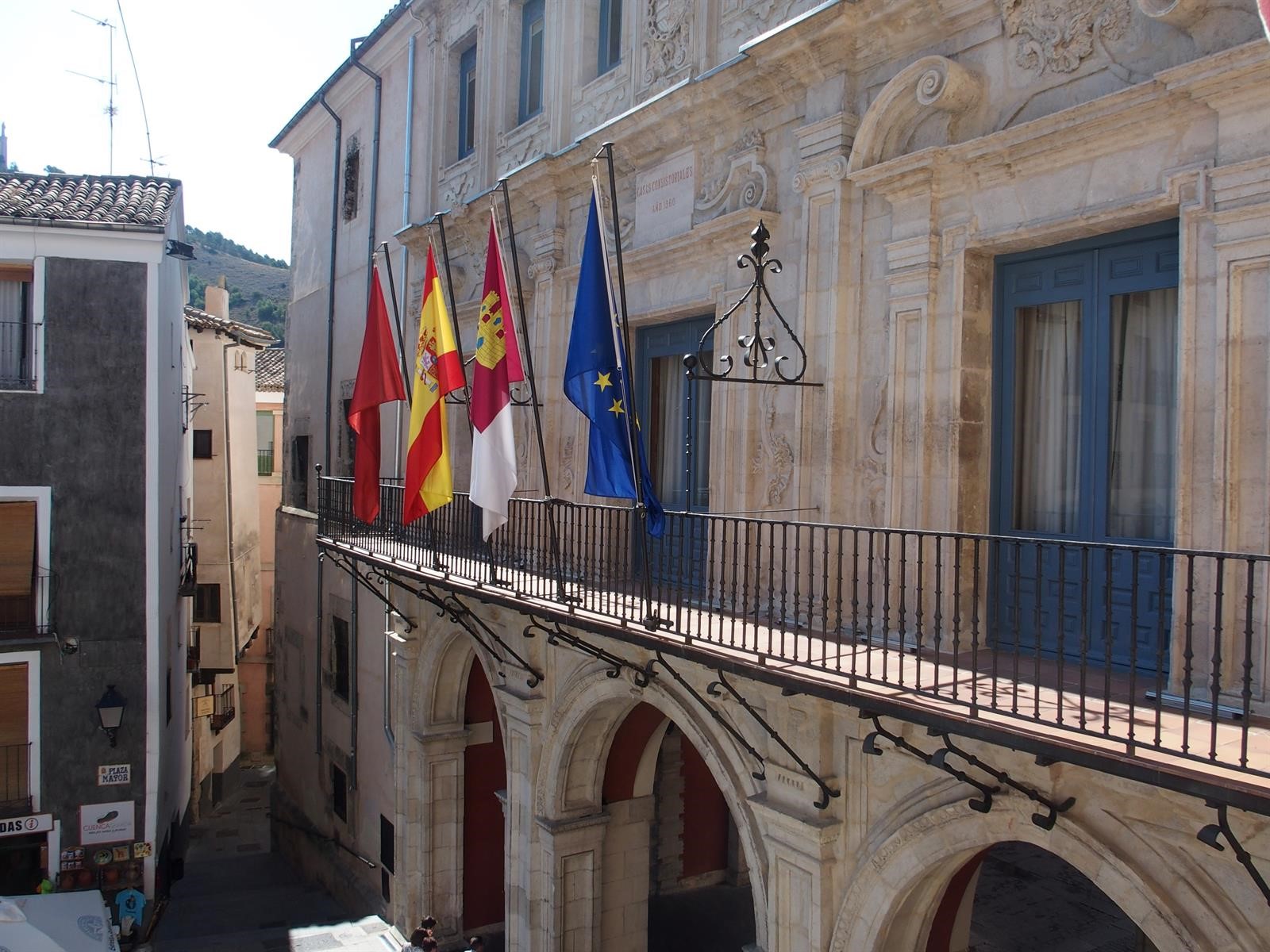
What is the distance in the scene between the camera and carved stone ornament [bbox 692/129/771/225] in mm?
8312

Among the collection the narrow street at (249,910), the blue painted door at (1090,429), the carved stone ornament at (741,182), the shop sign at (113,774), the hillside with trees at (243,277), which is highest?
the hillside with trees at (243,277)

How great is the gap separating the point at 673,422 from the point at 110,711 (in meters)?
8.89

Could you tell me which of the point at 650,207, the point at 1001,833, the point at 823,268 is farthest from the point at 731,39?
the point at 1001,833

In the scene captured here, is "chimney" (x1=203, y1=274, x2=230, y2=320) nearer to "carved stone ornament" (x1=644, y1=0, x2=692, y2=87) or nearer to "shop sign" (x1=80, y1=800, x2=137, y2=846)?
"shop sign" (x1=80, y1=800, x2=137, y2=846)

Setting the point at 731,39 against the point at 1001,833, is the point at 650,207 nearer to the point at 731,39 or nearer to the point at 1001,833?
the point at 731,39

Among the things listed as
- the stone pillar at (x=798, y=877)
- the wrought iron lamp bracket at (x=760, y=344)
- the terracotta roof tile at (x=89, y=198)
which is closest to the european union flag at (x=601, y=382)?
the wrought iron lamp bracket at (x=760, y=344)

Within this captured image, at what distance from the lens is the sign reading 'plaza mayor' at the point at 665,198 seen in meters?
9.17

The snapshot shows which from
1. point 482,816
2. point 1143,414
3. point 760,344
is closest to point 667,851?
point 482,816

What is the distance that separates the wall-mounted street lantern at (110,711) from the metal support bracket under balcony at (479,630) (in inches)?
187

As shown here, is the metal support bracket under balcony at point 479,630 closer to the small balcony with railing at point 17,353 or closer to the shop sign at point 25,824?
the shop sign at point 25,824

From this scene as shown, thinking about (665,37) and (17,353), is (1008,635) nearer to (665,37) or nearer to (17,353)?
(665,37)

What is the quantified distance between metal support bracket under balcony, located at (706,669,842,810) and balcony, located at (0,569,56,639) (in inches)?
415

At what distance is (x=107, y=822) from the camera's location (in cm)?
1419

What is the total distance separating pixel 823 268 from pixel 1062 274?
66.9 inches
